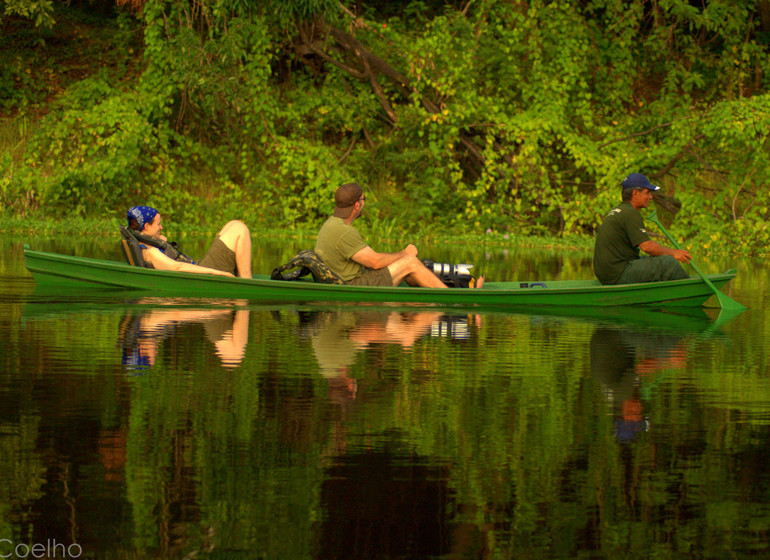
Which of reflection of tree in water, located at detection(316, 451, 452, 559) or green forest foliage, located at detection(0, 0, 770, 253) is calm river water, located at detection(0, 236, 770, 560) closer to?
reflection of tree in water, located at detection(316, 451, 452, 559)

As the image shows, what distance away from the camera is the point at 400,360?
8.41 meters

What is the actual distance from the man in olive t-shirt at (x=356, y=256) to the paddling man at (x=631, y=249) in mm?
1610

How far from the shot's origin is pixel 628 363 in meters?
8.50

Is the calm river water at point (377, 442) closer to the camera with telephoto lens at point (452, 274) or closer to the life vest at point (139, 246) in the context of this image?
the life vest at point (139, 246)

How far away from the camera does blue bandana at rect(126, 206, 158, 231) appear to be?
12.2m

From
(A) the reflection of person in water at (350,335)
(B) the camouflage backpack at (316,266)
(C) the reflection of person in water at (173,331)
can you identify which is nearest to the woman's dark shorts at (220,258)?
(B) the camouflage backpack at (316,266)

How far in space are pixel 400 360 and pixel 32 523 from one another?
418cm

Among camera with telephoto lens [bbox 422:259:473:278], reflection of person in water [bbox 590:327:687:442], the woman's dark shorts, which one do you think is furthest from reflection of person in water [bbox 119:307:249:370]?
reflection of person in water [bbox 590:327:687:442]

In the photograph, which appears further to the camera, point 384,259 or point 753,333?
point 384,259

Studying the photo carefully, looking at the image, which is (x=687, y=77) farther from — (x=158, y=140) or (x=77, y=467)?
(x=77, y=467)

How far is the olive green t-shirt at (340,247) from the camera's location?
38.4 ft

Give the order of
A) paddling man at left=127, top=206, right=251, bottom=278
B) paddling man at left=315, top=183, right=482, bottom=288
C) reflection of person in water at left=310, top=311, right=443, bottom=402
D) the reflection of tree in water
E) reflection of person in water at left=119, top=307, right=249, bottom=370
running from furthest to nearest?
paddling man at left=127, top=206, right=251, bottom=278 < paddling man at left=315, top=183, right=482, bottom=288 < reflection of person in water at left=119, top=307, right=249, bottom=370 < reflection of person in water at left=310, top=311, right=443, bottom=402 < the reflection of tree in water

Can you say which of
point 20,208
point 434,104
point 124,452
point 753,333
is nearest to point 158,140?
point 20,208

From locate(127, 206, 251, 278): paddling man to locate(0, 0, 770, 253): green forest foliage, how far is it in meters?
9.07
